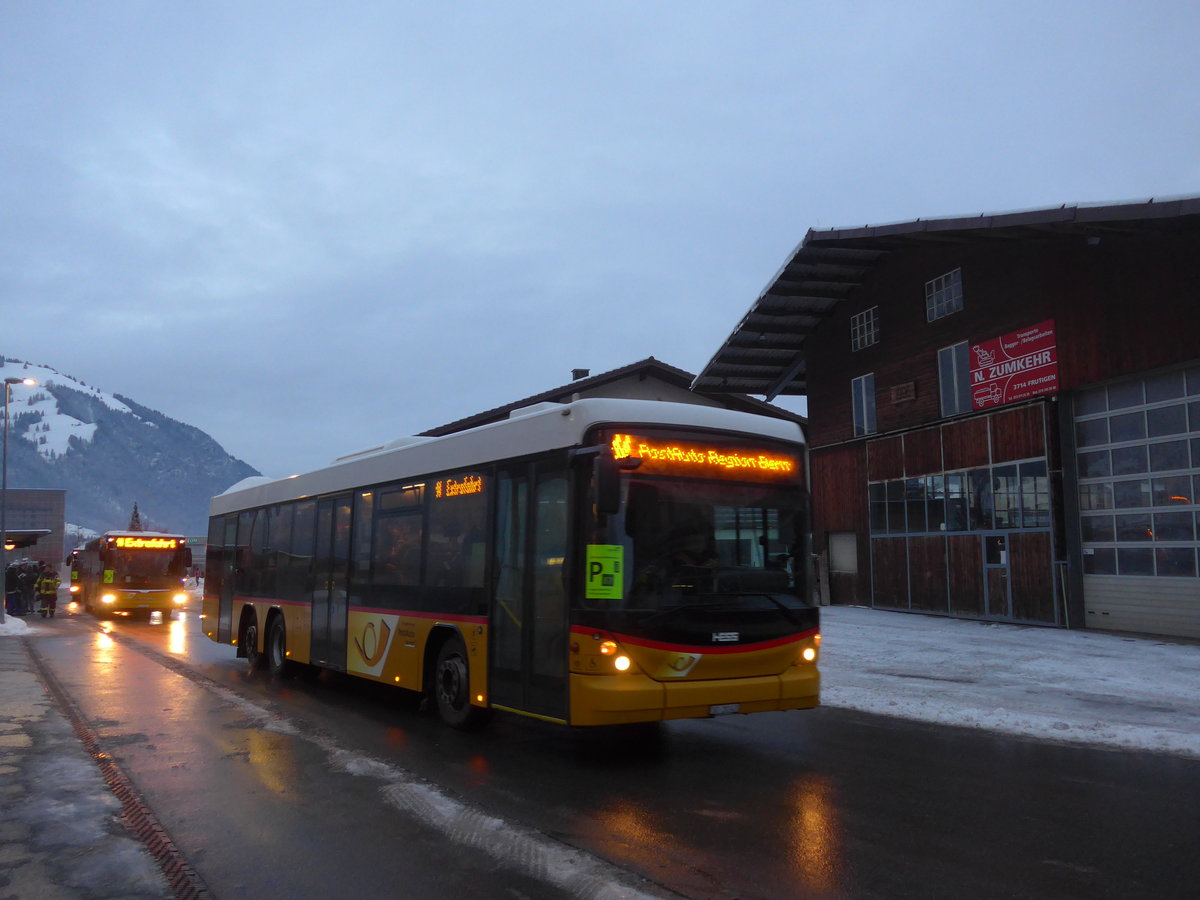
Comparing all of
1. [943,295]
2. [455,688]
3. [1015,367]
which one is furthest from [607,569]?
[943,295]

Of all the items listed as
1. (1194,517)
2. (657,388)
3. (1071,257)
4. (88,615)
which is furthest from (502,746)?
(88,615)

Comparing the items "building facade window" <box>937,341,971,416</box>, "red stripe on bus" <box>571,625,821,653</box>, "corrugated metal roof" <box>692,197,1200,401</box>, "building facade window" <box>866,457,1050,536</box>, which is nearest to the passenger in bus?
"red stripe on bus" <box>571,625,821,653</box>

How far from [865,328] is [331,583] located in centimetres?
1933

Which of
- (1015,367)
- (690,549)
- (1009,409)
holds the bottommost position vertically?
(690,549)

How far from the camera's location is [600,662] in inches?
284

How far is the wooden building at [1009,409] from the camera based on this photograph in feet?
58.4

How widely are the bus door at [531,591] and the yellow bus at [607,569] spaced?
0.02 meters

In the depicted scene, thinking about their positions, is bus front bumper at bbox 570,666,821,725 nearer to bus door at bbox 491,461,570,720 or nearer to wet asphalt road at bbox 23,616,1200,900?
bus door at bbox 491,461,570,720

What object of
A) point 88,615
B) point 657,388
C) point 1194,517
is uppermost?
point 657,388

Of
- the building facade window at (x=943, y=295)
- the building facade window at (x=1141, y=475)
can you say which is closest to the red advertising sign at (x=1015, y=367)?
the building facade window at (x=1141, y=475)

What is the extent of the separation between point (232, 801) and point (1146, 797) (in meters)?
6.42

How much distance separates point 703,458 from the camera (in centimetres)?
791

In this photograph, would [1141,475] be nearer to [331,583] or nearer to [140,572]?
[331,583]

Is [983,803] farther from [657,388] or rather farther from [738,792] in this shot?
[657,388]
